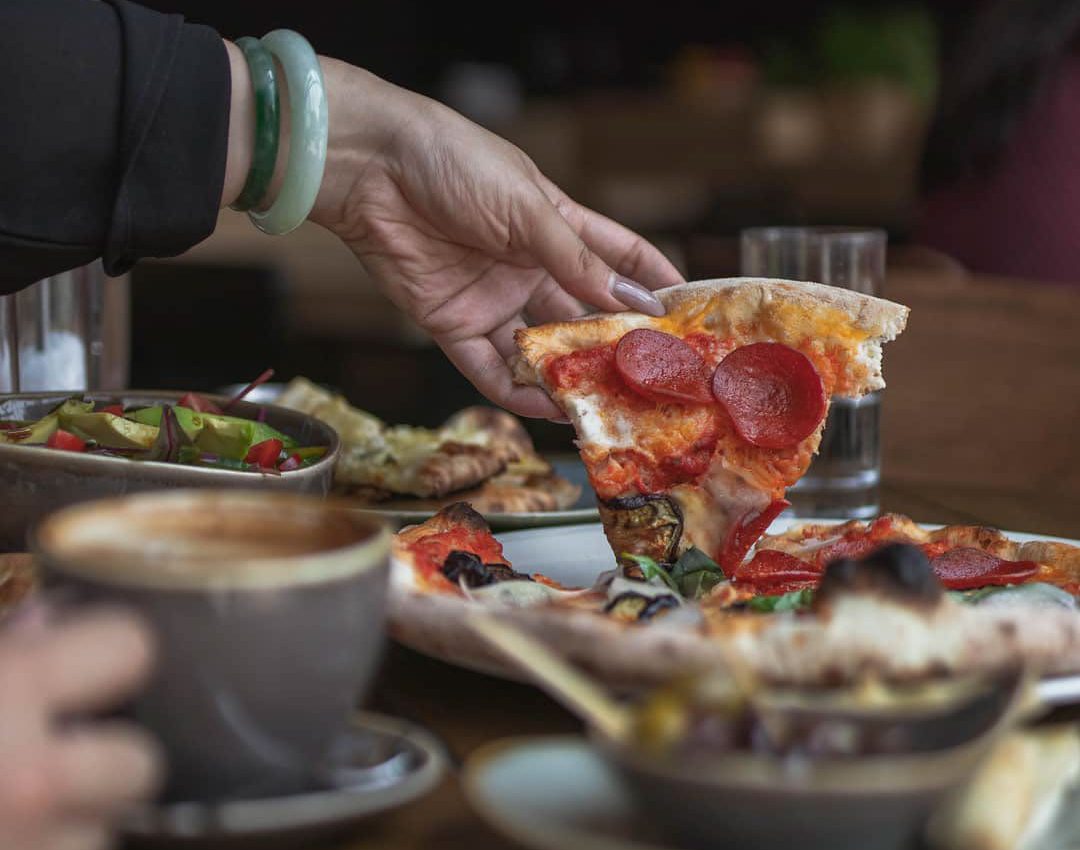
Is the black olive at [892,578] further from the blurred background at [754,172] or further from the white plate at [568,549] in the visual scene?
the blurred background at [754,172]

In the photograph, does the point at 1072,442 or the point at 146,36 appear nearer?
the point at 146,36

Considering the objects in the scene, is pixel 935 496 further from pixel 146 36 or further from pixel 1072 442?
pixel 1072 442

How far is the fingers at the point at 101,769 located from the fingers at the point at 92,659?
21mm

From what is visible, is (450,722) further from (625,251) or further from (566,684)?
(625,251)

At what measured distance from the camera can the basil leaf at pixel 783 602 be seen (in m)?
1.27

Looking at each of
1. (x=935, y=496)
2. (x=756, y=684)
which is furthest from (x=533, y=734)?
(x=935, y=496)

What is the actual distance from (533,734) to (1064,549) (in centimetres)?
77

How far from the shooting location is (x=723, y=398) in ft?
5.75

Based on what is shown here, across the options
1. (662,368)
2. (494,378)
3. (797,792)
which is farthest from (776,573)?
(797,792)

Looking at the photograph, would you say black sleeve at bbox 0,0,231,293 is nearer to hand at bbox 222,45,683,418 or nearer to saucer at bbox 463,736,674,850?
hand at bbox 222,45,683,418

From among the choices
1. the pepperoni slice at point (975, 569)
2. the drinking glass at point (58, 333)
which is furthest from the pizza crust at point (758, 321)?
the drinking glass at point (58, 333)

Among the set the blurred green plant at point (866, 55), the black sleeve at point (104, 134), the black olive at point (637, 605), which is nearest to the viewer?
the black olive at point (637, 605)

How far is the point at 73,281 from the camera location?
2258 mm

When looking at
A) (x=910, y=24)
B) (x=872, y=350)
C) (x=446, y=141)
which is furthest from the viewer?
(x=910, y=24)
